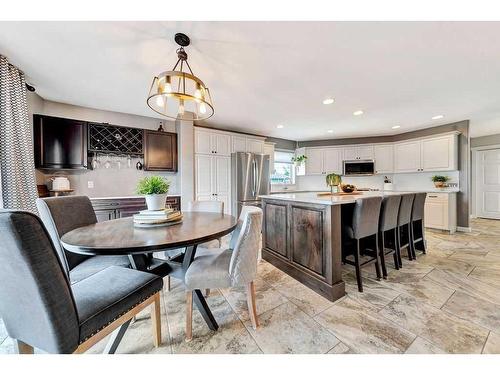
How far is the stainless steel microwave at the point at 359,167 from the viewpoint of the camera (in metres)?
5.48

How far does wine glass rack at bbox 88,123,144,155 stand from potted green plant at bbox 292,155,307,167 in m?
4.07

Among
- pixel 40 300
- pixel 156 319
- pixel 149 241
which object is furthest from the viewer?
pixel 156 319

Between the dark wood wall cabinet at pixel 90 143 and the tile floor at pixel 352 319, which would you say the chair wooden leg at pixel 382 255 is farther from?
the dark wood wall cabinet at pixel 90 143

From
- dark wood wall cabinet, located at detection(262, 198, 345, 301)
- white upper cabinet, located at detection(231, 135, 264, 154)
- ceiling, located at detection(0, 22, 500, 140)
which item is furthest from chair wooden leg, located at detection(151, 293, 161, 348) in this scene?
white upper cabinet, located at detection(231, 135, 264, 154)

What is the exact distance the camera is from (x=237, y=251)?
4.50 feet

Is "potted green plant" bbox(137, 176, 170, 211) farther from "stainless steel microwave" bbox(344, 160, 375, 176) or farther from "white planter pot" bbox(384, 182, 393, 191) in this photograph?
"white planter pot" bbox(384, 182, 393, 191)

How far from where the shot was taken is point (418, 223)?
3.06m

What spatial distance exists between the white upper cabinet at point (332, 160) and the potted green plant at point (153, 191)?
16.9ft

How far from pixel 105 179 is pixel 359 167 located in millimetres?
6002

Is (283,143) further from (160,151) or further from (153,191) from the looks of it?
(153,191)

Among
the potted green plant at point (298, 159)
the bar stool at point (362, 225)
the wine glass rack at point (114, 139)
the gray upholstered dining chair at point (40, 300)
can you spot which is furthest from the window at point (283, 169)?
the gray upholstered dining chair at point (40, 300)

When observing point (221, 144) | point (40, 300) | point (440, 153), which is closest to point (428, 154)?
point (440, 153)
